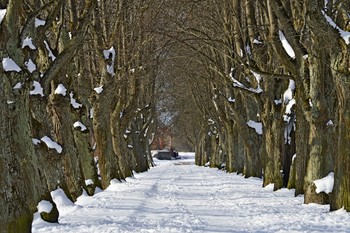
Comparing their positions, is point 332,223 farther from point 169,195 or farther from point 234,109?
point 234,109

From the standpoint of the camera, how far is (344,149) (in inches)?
392

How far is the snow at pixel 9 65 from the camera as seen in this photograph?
23.5 ft

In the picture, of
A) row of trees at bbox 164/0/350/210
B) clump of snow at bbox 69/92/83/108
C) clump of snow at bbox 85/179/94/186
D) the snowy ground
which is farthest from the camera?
clump of snow at bbox 85/179/94/186

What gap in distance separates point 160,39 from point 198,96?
13.1m

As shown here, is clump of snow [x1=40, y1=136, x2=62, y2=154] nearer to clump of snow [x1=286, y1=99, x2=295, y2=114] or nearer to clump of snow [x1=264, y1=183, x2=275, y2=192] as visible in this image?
clump of snow [x1=286, y1=99, x2=295, y2=114]

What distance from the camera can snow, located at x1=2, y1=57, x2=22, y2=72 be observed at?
7177 mm

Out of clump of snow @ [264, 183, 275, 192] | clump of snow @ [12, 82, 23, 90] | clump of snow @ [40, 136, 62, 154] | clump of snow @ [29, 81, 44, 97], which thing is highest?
clump of snow @ [29, 81, 44, 97]

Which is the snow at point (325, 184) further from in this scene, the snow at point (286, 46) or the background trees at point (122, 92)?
the snow at point (286, 46)

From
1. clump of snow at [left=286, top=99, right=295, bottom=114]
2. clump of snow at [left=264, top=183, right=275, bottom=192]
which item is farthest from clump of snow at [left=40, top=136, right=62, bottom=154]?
clump of snow at [left=264, top=183, right=275, bottom=192]

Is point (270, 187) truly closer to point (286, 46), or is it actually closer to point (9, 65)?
point (286, 46)

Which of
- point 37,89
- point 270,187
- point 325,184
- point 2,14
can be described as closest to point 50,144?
point 37,89

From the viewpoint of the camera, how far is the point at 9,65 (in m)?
7.25

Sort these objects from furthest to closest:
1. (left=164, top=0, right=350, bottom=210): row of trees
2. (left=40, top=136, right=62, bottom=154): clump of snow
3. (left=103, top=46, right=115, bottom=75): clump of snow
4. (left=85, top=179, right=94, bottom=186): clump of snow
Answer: (left=103, top=46, right=115, bottom=75): clump of snow
(left=85, top=179, right=94, bottom=186): clump of snow
(left=40, top=136, right=62, bottom=154): clump of snow
(left=164, top=0, right=350, bottom=210): row of trees

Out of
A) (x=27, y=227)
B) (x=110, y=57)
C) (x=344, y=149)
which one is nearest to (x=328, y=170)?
(x=344, y=149)
